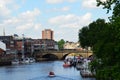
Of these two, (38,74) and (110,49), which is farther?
(38,74)

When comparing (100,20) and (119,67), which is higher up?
(100,20)

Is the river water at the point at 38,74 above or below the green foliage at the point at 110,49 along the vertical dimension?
below

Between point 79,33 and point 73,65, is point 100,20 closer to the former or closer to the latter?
point 79,33

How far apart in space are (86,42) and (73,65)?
17042 mm

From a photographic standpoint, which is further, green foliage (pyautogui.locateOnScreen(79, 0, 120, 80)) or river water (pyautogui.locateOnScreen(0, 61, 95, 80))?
river water (pyautogui.locateOnScreen(0, 61, 95, 80))

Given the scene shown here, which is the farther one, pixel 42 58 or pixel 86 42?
pixel 42 58

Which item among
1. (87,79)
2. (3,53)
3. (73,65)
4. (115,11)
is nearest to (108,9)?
(115,11)

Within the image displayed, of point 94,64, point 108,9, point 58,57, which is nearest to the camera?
point 108,9

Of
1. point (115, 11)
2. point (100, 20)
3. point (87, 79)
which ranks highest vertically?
point (100, 20)

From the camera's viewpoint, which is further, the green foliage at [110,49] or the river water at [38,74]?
the river water at [38,74]

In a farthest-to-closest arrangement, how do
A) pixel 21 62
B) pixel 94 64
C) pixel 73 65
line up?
pixel 21 62
pixel 73 65
pixel 94 64

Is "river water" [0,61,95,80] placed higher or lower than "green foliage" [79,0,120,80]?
lower

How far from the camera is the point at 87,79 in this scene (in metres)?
→ 72.2

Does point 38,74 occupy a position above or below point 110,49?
below
